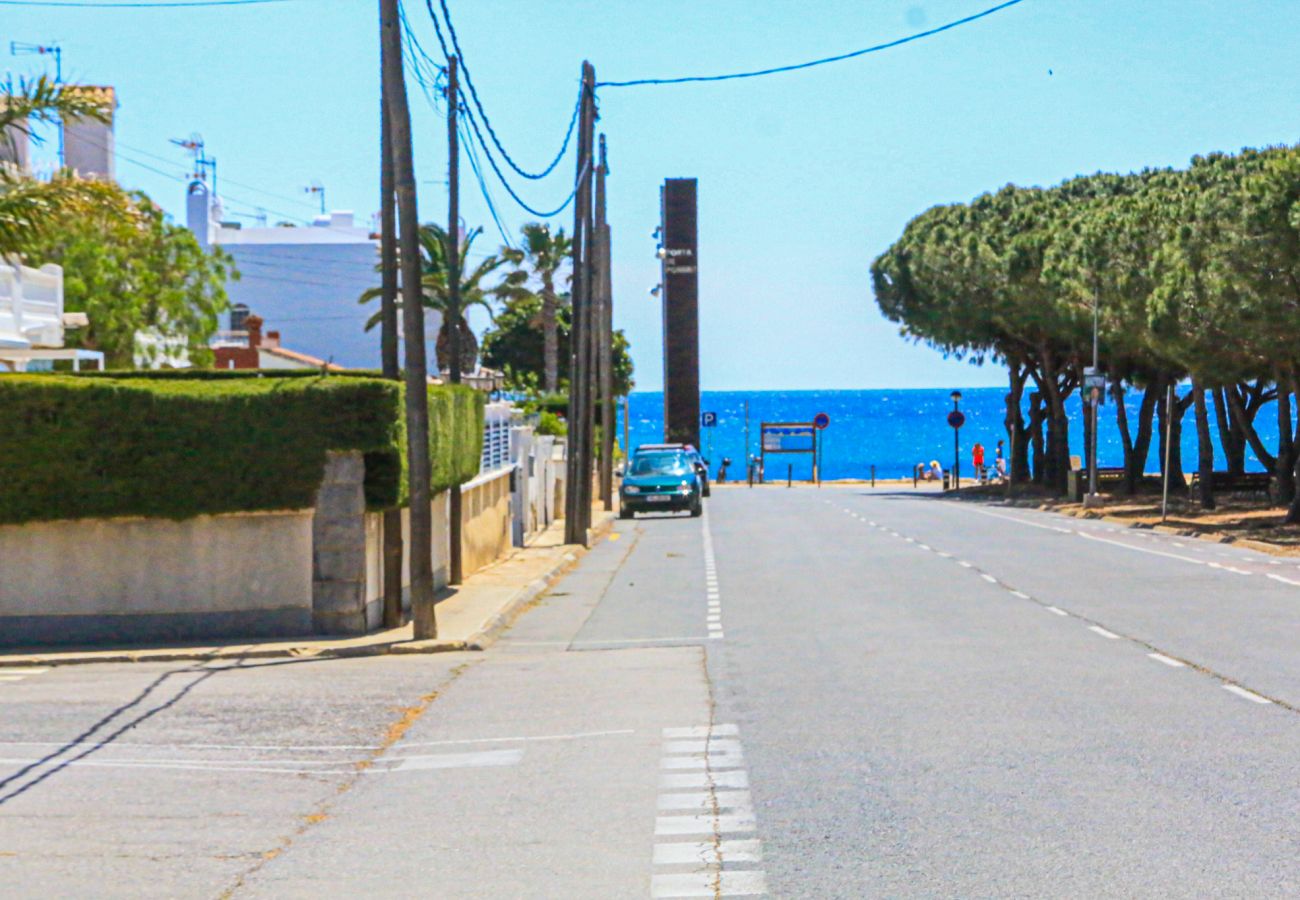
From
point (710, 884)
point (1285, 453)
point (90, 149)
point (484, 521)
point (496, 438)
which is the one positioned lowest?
point (710, 884)

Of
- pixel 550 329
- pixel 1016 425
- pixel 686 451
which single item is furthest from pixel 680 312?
pixel 686 451

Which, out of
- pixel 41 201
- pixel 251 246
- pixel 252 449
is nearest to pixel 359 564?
pixel 252 449

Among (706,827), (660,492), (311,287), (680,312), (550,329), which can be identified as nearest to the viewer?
(706,827)

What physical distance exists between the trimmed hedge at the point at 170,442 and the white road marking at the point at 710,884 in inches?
448

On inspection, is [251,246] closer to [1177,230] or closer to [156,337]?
[156,337]

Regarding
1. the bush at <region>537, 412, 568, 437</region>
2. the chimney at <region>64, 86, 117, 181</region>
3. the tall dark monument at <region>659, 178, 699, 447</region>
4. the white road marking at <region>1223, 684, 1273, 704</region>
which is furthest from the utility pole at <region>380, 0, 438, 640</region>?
the tall dark monument at <region>659, 178, 699, 447</region>

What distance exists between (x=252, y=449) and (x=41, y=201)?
165 inches

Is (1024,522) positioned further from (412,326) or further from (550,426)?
Answer: (412,326)

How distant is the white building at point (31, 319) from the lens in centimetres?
2927

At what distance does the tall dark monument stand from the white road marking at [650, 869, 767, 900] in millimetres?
86778

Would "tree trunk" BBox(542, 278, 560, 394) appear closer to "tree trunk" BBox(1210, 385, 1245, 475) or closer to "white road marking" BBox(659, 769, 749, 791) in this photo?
"tree trunk" BBox(1210, 385, 1245, 475)

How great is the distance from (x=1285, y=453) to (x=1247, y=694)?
36.6 metres

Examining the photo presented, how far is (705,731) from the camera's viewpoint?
39.4 ft

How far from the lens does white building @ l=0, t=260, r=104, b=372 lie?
29.3 meters
